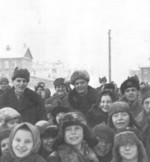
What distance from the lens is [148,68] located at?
74.2 meters

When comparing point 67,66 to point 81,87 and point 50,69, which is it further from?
point 81,87

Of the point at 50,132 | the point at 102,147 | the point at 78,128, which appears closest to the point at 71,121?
the point at 78,128

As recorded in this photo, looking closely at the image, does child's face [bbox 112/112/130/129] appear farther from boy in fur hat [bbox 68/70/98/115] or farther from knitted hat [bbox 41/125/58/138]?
boy in fur hat [bbox 68/70/98/115]

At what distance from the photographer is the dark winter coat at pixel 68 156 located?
4.29 metres

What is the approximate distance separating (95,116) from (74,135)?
1.87 metres

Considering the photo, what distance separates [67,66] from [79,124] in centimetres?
8525

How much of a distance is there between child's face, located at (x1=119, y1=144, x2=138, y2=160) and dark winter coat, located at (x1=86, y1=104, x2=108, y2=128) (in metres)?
1.76

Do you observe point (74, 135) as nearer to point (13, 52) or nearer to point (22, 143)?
point (22, 143)

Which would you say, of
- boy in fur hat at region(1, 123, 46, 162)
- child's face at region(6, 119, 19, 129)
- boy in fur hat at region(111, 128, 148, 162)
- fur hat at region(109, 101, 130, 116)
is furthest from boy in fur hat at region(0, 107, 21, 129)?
boy in fur hat at region(111, 128, 148, 162)

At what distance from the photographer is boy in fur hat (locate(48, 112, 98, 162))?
433cm

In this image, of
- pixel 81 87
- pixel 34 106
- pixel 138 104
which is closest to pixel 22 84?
pixel 34 106

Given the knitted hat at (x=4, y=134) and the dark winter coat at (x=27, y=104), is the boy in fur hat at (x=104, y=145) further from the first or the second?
the dark winter coat at (x=27, y=104)

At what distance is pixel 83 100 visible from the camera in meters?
6.84

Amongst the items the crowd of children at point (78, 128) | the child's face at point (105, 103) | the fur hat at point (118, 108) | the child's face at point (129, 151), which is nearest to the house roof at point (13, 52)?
the crowd of children at point (78, 128)
